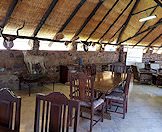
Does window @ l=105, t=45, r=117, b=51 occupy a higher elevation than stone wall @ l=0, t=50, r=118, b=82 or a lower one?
higher

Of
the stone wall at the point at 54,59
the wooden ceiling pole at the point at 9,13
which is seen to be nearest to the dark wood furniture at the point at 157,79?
the stone wall at the point at 54,59

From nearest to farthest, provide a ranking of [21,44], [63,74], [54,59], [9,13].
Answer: [9,13], [21,44], [54,59], [63,74]

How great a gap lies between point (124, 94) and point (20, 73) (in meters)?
3.76

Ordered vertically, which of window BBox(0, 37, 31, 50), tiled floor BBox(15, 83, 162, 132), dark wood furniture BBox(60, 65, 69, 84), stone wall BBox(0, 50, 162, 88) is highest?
window BBox(0, 37, 31, 50)

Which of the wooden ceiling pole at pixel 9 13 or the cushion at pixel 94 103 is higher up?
the wooden ceiling pole at pixel 9 13

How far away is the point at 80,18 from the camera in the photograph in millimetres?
7000

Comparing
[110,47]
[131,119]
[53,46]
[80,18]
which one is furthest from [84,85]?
[110,47]

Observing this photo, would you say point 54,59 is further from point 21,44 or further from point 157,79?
point 157,79

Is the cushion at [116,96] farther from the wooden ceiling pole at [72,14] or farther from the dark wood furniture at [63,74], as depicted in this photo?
the dark wood furniture at [63,74]

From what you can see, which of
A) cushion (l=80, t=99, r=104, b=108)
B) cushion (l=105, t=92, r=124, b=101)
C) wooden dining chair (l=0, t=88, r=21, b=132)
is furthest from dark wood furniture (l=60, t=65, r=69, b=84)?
wooden dining chair (l=0, t=88, r=21, b=132)

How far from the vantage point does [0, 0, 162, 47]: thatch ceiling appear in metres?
5.53

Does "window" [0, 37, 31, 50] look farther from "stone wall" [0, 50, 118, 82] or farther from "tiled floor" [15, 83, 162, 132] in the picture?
"tiled floor" [15, 83, 162, 132]

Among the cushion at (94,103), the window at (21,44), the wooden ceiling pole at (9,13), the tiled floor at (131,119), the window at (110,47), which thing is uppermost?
the wooden ceiling pole at (9,13)

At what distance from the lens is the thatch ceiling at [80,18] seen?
553 centimetres
